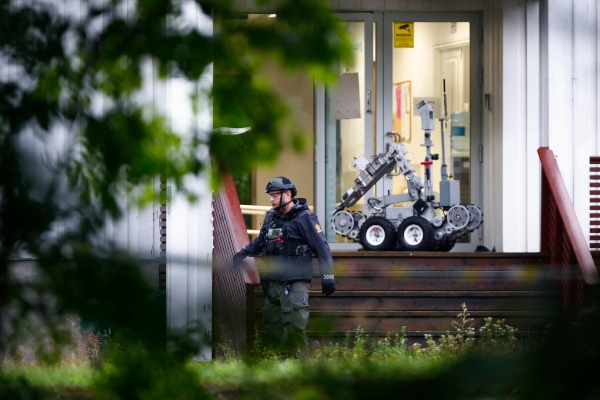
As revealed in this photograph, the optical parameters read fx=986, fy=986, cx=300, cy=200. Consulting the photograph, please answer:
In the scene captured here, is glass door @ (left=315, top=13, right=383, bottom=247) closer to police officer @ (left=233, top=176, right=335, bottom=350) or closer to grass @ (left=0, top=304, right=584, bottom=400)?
police officer @ (left=233, top=176, right=335, bottom=350)

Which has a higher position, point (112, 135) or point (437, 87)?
point (437, 87)

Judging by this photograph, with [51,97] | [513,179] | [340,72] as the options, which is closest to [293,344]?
[340,72]

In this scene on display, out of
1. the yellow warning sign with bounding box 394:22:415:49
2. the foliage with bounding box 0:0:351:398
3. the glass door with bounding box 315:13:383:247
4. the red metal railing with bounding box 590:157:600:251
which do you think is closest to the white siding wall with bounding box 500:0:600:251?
the red metal railing with bounding box 590:157:600:251

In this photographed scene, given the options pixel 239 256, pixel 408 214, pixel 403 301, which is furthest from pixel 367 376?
pixel 408 214

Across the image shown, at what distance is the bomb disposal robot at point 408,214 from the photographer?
10281 mm

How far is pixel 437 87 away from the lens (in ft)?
40.0

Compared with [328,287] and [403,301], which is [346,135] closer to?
[403,301]

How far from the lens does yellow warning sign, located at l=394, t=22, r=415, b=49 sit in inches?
476

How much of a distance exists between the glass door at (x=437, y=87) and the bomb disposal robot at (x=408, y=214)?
84 centimetres

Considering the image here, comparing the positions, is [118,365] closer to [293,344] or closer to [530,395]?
[293,344]

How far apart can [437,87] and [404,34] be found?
2.53ft

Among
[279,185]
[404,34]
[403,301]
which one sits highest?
[404,34]

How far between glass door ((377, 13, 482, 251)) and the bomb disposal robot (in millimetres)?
845

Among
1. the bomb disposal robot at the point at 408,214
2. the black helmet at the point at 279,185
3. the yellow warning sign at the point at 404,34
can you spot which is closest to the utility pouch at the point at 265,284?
the black helmet at the point at 279,185
